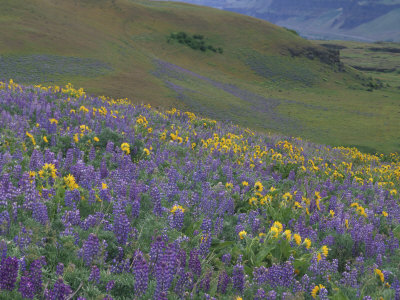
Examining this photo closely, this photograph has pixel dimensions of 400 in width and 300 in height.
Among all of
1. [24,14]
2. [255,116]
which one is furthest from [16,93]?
[24,14]

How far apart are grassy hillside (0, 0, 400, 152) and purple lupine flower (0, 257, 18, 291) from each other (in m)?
27.6

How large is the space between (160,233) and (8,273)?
2123 mm

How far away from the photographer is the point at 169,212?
209 inches

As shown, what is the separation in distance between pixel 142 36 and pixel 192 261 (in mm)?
65063

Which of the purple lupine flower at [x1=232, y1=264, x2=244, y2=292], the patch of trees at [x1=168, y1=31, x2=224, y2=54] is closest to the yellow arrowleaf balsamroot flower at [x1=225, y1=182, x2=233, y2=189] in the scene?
the purple lupine flower at [x1=232, y1=264, x2=244, y2=292]

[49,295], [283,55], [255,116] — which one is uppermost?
[283,55]

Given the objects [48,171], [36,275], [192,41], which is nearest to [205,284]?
[36,275]

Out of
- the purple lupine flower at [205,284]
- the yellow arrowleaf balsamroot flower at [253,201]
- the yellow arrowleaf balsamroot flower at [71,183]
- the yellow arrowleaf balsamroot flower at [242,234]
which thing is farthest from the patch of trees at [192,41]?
the purple lupine flower at [205,284]

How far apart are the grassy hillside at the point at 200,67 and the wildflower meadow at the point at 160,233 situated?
2321 cm

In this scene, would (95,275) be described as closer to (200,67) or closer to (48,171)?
(48,171)

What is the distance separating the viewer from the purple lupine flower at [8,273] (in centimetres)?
266

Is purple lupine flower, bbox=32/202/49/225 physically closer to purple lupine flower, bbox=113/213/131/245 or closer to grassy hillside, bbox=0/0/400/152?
purple lupine flower, bbox=113/213/131/245

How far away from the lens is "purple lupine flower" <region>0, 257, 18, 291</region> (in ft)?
8.72

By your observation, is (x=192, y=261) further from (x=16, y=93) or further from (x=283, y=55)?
(x=283, y=55)
